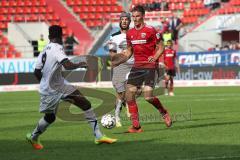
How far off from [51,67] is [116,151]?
1808mm

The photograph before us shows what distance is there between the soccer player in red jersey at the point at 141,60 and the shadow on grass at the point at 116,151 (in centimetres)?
190

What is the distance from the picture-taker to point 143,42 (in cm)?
1469

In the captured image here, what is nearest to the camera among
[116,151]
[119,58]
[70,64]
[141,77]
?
[116,151]

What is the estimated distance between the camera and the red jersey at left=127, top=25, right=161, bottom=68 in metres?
14.7

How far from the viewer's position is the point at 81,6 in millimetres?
50469

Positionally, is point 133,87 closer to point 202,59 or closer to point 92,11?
point 202,59

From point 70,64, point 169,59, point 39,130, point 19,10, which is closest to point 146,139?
point 39,130

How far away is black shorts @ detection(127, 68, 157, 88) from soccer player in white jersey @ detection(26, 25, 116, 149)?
2.54m

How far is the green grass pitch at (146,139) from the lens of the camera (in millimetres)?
10906

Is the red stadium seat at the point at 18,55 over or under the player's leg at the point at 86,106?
under

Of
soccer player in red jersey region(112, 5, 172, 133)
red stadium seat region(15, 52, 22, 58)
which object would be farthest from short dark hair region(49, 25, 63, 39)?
red stadium seat region(15, 52, 22, 58)

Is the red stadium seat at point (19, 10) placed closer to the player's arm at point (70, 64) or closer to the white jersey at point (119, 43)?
the white jersey at point (119, 43)

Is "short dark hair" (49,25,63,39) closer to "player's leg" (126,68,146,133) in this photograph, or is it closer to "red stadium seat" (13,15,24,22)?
"player's leg" (126,68,146,133)

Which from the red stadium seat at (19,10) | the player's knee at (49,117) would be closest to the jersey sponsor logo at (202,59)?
the red stadium seat at (19,10)
